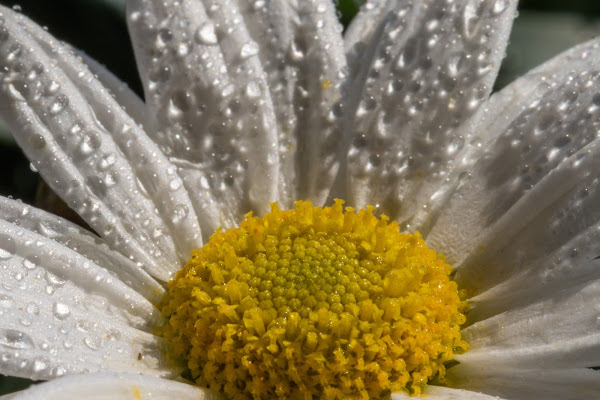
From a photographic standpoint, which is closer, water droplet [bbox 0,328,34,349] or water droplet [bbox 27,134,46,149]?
water droplet [bbox 0,328,34,349]

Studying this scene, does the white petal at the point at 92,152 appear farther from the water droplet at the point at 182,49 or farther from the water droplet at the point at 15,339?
the water droplet at the point at 15,339

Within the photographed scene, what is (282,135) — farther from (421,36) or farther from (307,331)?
(307,331)

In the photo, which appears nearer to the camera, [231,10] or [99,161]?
[99,161]

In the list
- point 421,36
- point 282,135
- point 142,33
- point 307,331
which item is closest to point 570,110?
point 421,36

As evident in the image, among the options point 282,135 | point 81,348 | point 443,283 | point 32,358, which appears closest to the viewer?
point 32,358

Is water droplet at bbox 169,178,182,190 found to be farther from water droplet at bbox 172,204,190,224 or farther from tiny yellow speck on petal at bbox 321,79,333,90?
tiny yellow speck on petal at bbox 321,79,333,90

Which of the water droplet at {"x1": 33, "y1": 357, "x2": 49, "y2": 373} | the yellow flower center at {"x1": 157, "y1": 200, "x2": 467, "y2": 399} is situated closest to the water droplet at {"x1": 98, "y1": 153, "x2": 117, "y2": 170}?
the yellow flower center at {"x1": 157, "y1": 200, "x2": 467, "y2": 399}

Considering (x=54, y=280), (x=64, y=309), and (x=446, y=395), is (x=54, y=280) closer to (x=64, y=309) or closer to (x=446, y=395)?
(x=64, y=309)
